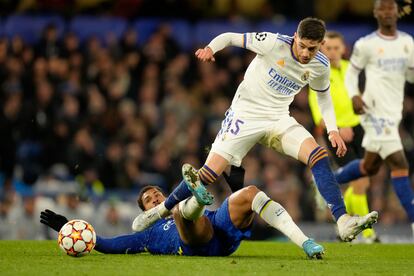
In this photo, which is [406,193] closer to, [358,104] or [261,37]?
[358,104]

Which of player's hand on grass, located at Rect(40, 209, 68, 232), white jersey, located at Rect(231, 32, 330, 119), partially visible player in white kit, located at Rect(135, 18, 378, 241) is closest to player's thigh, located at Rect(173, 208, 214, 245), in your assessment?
partially visible player in white kit, located at Rect(135, 18, 378, 241)

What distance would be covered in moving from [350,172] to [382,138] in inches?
21.6

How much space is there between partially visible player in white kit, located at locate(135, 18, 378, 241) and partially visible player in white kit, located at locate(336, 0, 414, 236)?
230 cm

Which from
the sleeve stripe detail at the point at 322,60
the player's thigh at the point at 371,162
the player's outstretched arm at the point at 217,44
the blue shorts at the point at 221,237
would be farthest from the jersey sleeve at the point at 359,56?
the blue shorts at the point at 221,237

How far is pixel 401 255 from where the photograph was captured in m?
9.33

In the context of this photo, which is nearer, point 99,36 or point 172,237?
point 172,237

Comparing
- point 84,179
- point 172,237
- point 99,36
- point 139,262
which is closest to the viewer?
point 139,262

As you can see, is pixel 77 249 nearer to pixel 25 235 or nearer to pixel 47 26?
pixel 25 235

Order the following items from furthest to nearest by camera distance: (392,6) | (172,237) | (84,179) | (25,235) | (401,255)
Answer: (84,179) → (25,235) → (392,6) → (401,255) → (172,237)

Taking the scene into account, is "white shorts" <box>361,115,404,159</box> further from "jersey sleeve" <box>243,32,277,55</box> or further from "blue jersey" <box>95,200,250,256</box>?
"blue jersey" <box>95,200,250,256</box>

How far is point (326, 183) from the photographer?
8.21 meters

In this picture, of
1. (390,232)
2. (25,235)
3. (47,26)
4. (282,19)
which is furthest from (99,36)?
(390,232)

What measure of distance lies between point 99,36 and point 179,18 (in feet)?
4.73

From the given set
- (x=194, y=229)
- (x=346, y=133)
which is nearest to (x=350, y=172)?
(x=346, y=133)
